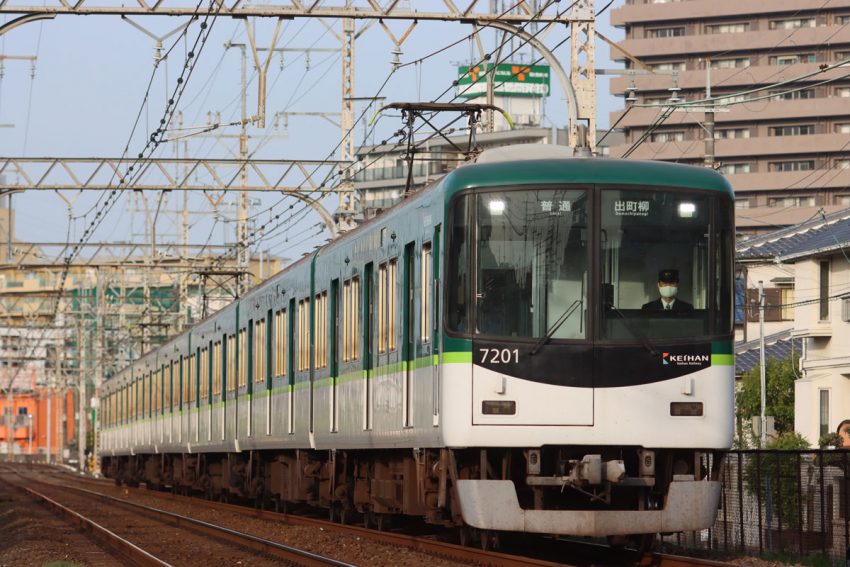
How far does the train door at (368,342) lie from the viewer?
16453 millimetres

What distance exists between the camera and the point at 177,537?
20.7 metres

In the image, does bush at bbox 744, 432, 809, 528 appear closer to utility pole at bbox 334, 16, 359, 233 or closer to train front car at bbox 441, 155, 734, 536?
train front car at bbox 441, 155, 734, 536

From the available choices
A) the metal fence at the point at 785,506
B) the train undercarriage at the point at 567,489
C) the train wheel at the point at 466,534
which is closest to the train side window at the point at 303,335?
the metal fence at the point at 785,506

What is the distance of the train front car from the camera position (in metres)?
12.8

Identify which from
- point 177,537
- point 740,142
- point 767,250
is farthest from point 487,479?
point 740,142

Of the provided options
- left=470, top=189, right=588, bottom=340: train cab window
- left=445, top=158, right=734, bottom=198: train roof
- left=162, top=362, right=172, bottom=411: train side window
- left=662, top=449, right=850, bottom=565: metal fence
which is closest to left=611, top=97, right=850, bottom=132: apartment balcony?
left=162, top=362, right=172, bottom=411: train side window

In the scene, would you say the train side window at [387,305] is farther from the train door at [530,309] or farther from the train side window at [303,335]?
the train side window at [303,335]

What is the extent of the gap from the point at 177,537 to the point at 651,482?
30.3 feet

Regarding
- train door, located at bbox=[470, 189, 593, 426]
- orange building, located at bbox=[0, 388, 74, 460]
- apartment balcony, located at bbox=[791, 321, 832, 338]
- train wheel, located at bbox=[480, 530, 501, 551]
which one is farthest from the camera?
orange building, located at bbox=[0, 388, 74, 460]

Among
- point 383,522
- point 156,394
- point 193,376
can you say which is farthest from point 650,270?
point 156,394

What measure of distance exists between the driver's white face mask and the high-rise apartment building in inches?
3527

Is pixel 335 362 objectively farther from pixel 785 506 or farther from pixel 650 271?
pixel 650 271

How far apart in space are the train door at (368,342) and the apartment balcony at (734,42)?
89.6 meters

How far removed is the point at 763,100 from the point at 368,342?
91304 millimetres
